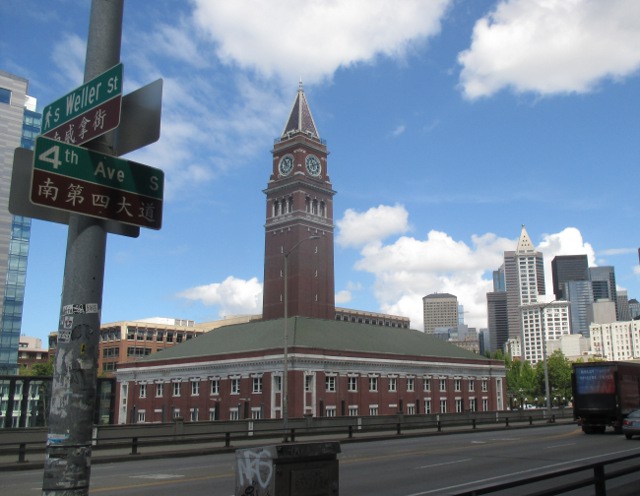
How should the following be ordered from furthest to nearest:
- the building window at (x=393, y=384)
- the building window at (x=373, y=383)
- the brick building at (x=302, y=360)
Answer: the building window at (x=393, y=384), the building window at (x=373, y=383), the brick building at (x=302, y=360)

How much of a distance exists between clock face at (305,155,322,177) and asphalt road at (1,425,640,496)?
261 feet

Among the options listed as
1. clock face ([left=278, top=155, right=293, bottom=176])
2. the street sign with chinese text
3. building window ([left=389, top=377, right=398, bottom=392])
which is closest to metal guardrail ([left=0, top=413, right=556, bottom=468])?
the street sign with chinese text

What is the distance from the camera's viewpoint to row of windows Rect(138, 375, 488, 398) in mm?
73438

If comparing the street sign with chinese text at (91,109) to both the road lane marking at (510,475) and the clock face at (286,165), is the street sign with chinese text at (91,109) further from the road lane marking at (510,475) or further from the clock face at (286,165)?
the clock face at (286,165)

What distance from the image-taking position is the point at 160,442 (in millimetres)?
30844

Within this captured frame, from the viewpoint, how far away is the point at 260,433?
3862cm

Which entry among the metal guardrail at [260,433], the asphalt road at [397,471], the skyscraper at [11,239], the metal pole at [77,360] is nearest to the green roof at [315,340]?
the metal guardrail at [260,433]

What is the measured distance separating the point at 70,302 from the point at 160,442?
90.2 feet

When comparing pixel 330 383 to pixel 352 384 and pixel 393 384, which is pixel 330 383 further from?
pixel 393 384

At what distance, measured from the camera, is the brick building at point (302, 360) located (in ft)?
240

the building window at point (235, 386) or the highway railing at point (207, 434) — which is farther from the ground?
the building window at point (235, 386)

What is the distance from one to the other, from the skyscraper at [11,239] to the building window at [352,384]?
212ft

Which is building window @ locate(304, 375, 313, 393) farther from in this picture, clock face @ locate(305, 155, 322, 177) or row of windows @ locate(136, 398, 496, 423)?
clock face @ locate(305, 155, 322, 177)

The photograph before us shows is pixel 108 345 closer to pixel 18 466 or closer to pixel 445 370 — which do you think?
pixel 445 370
